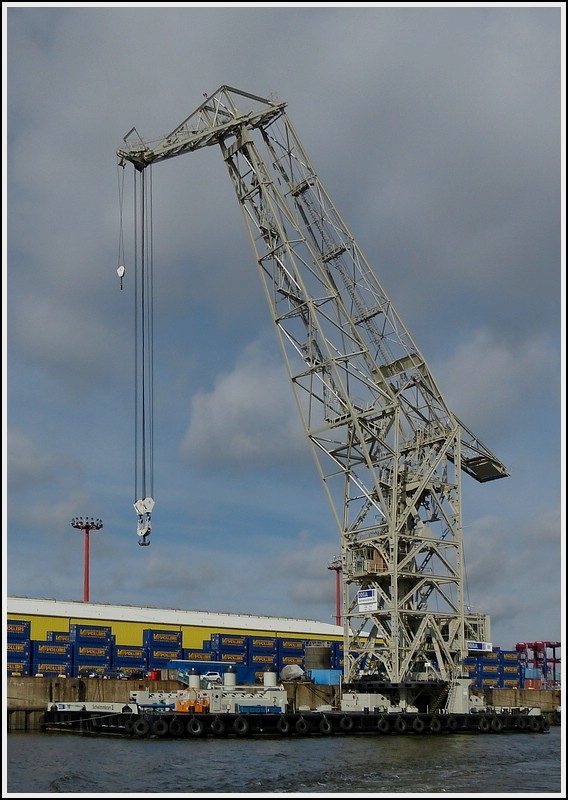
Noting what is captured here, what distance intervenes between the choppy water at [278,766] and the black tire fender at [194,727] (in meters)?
0.94

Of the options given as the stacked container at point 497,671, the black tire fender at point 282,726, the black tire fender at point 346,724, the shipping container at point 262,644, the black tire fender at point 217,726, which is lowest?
the stacked container at point 497,671

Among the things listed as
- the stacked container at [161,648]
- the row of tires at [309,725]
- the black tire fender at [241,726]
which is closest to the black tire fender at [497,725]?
the row of tires at [309,725]

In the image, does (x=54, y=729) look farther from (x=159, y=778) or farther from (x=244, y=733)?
(x=159, y=778)

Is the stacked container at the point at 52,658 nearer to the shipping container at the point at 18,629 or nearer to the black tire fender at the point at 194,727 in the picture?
the shipping container at the point at 18,629

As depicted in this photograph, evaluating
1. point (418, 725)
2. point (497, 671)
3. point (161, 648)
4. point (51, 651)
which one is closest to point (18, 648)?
point (51, 651)

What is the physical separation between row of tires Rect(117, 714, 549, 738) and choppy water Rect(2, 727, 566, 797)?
114 centimetres

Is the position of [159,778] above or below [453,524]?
below

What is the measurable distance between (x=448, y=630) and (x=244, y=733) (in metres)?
15.8

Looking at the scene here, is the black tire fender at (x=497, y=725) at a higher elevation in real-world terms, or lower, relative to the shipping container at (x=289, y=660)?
lower

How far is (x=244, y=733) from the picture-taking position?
159 feet

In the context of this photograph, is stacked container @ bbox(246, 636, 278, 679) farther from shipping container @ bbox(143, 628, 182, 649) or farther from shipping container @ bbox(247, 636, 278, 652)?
shipping container @ bbox(143, 628, 182, 649)

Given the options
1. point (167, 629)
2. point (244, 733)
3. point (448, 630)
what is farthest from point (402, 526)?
point (167, 629)

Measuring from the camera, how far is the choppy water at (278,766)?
31.8 meters

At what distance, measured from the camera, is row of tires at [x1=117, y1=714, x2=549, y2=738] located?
46719mm
